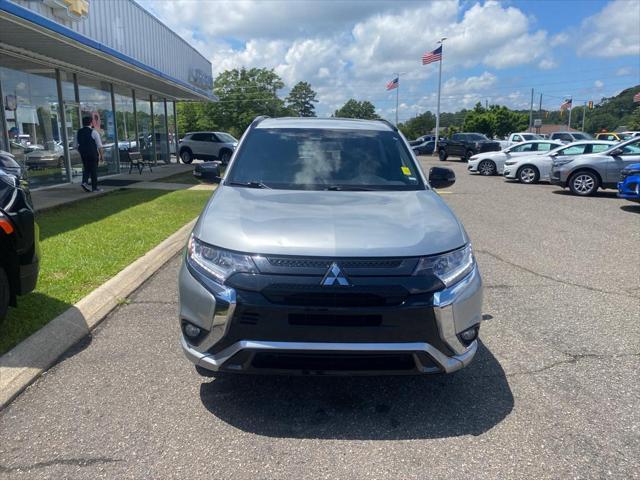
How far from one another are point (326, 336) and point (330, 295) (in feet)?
0.74

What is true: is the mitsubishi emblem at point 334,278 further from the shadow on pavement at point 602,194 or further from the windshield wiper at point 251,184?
the shadow on pavement at point 602,194

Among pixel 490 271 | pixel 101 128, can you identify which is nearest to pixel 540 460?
pixel 490 271

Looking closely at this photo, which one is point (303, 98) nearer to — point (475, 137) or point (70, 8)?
point (475, 137)

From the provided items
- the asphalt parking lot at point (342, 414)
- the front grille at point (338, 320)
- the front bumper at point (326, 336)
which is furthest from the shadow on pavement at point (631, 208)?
the front grille at point (338, 320)

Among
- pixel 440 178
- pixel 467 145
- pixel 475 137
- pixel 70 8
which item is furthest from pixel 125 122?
pixel 475 137

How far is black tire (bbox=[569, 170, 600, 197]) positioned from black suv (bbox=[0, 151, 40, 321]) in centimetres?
1471

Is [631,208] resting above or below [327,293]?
below

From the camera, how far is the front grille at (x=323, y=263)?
2.79 meters

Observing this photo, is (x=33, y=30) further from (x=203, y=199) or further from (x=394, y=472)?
(x=394, y=472)

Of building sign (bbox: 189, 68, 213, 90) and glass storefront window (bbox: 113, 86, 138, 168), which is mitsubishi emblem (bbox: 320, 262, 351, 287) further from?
building sign (bbox: 189, 68, 213, 90)

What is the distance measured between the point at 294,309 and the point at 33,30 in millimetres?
9889

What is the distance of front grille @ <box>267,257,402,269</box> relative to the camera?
2789 millimetres

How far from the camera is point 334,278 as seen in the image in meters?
2.75

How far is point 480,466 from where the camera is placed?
2.62m
